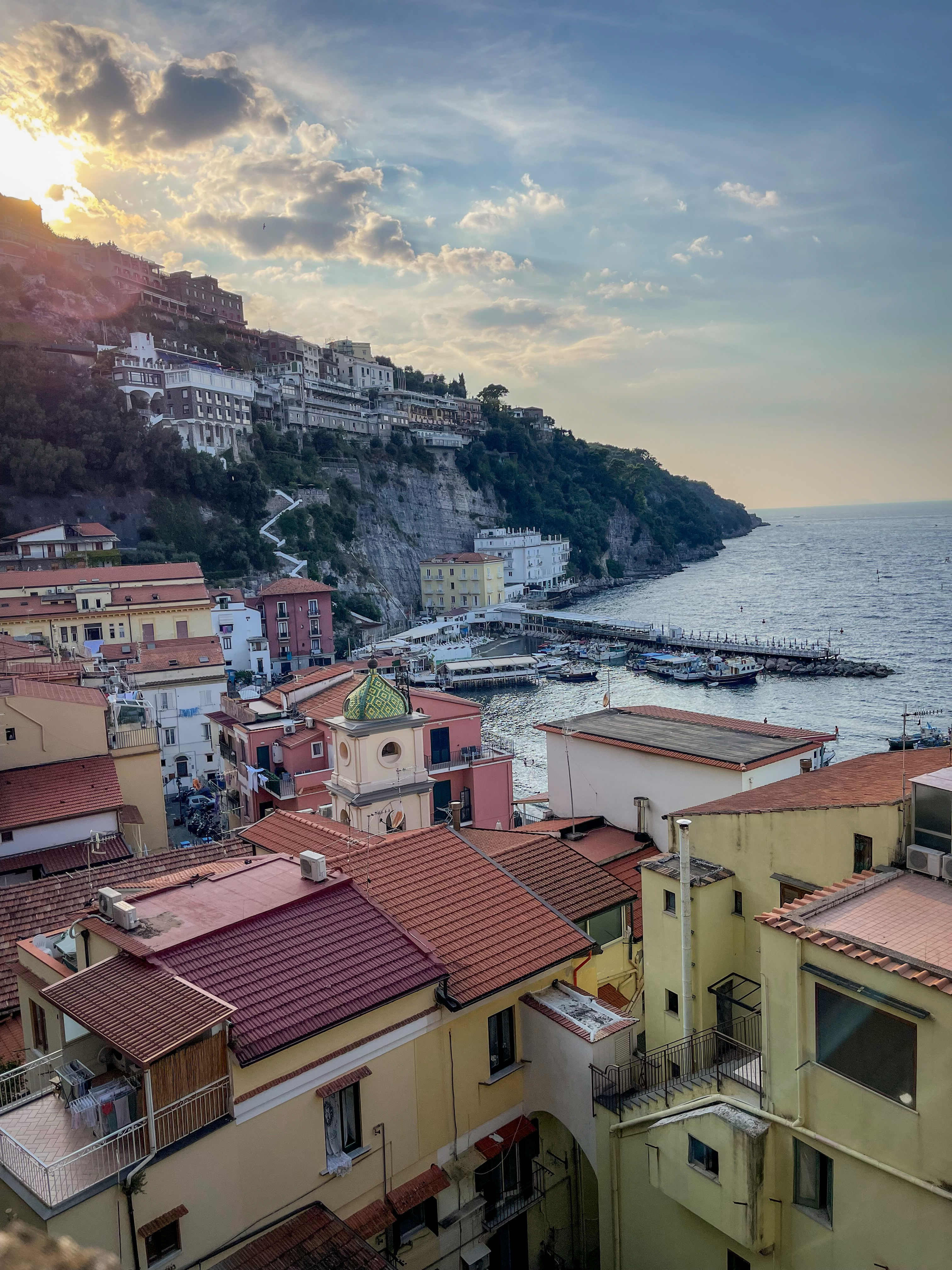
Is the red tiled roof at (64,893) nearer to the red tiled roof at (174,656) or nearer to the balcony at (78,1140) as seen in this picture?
the balcony at (78,1140)

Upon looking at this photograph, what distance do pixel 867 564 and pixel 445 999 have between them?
15857 cm

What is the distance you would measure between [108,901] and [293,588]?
182 feet

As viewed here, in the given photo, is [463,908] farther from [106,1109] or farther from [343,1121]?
[106,1109]

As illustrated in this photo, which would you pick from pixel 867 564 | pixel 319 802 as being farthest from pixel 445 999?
pixel 867 564

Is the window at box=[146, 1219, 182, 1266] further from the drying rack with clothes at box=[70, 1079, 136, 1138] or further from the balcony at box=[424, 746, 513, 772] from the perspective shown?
the balcony at box=[424, 746, 513, 772]

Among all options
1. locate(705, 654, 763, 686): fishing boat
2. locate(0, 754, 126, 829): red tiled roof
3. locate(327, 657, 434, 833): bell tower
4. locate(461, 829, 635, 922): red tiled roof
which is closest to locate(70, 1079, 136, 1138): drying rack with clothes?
locate(461, 829, 635, 922): red tiled roof

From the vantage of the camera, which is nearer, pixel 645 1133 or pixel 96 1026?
pixel 96 1026

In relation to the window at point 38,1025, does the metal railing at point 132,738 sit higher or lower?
higher

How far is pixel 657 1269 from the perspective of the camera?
9.22m

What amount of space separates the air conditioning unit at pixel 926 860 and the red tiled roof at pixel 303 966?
4828mm

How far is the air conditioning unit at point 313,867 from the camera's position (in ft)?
32.6

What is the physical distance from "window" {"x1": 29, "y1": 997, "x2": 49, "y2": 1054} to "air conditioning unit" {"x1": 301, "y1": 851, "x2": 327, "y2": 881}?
10.3 ft

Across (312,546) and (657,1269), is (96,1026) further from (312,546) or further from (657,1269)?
(312,546)

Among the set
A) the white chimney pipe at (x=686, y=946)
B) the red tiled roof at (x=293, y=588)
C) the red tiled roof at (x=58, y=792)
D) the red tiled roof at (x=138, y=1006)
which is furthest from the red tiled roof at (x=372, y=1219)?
the red tiled roof at (x=293, y=588)
